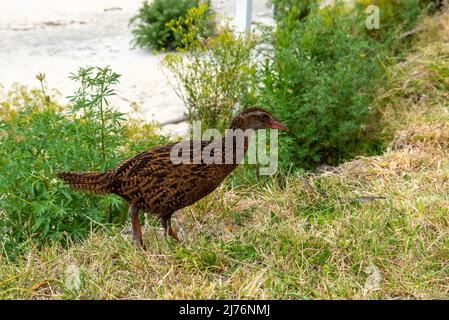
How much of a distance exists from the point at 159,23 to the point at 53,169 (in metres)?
5.74

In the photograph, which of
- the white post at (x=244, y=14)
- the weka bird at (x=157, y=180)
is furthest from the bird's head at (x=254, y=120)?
the white post at (x=244, y=14)

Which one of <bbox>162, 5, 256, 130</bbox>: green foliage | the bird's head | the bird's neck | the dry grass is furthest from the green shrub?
the bird's neck

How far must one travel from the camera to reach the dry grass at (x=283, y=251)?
141 inches

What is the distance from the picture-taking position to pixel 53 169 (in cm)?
425

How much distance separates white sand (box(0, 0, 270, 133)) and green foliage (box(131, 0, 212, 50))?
0.57ft

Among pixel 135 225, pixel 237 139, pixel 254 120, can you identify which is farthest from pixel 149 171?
pixel 254 120

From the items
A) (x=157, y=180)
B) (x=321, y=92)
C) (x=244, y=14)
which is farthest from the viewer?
(x=244, y=14)

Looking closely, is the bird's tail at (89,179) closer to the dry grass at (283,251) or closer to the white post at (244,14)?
the dry grass at (283,251)

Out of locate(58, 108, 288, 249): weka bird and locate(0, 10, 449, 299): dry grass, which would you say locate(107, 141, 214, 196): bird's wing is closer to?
locate(58, 108, 288, 249): weka bird

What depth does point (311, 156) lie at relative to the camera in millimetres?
5750

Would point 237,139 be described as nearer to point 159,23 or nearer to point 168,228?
point 168,228

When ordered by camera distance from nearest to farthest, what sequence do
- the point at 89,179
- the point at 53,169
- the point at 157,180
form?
the point at 157,180 → the point at 89,179 → the point at 53,169

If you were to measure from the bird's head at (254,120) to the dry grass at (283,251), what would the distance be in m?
0.60

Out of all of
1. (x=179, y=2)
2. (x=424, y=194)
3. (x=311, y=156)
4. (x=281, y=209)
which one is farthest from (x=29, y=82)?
(x=424, y=194)
